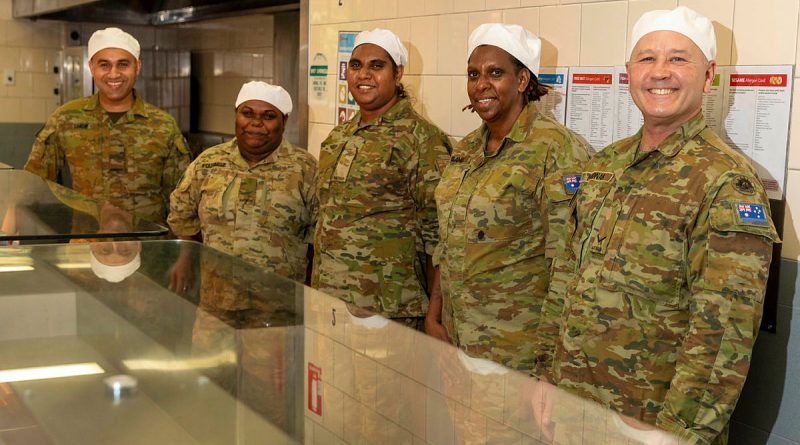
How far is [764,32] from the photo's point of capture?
2.30 meters

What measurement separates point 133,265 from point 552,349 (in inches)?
40.4

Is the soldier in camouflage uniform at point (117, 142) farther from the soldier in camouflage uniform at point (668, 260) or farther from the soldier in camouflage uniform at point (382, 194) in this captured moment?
Answer: the soldier in camouflage uniform at point (668, 260)

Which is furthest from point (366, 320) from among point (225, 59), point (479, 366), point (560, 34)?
point (225, 59)

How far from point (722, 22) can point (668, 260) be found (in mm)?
754

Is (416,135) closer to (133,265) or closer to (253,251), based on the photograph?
(253,251)

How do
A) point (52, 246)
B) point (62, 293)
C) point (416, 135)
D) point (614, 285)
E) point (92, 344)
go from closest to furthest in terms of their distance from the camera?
point (92, 344)
point (62, 293)
point (614, 285)
point (52, 246)
point (416, 135)

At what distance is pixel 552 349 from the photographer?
2348mm

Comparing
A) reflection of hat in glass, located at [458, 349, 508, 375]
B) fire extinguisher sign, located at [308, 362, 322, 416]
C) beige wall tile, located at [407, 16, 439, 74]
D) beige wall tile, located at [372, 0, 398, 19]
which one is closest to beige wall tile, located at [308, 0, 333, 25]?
beige wall tile, located at [372, 0, 398, 19]

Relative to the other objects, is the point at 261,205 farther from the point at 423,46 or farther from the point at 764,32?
the point at 764,32

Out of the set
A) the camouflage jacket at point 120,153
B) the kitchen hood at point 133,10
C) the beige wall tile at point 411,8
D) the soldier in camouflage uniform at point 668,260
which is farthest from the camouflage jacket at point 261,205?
Result: the kitchen hood at point 133,10

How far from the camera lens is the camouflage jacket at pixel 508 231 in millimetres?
2508

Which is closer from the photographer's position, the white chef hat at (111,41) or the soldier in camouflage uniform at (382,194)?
the soldier in camouflage uniform at (382,194)

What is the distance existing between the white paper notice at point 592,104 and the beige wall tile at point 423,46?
73 cm

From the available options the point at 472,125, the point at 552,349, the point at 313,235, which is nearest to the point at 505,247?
the point at 552,349
